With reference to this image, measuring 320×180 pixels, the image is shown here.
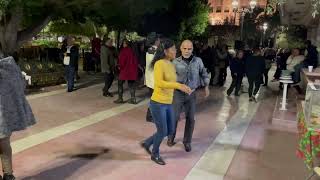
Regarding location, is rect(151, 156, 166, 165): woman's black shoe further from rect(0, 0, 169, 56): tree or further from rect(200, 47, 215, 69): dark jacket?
rect(200, 47, 215, 69): dark jacket

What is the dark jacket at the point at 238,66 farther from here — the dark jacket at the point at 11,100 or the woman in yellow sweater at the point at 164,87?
the dark jacket at the point at 11,100

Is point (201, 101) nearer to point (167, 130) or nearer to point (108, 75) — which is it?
point (108, 75)

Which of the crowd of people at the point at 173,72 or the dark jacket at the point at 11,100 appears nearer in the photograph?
the dark jacket at the point at 11,100

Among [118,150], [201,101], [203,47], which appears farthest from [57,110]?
[203,47]

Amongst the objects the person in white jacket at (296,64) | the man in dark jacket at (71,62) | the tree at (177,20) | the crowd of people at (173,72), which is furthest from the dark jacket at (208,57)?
the tree at (177,20)

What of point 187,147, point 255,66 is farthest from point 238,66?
point 187,147

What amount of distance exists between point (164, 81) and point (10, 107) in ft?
6.20

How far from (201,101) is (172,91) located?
18.6 feet

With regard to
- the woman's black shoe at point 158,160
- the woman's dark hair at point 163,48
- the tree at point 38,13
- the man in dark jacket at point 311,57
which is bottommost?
the woman's black shoe at point 158,160

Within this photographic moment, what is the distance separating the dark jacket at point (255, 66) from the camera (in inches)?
425

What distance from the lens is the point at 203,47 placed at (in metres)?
14.6

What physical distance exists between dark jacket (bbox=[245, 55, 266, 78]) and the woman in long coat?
7.81 meters

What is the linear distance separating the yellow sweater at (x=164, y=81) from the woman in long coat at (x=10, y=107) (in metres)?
1.61

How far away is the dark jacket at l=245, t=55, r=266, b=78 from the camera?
1080cm
